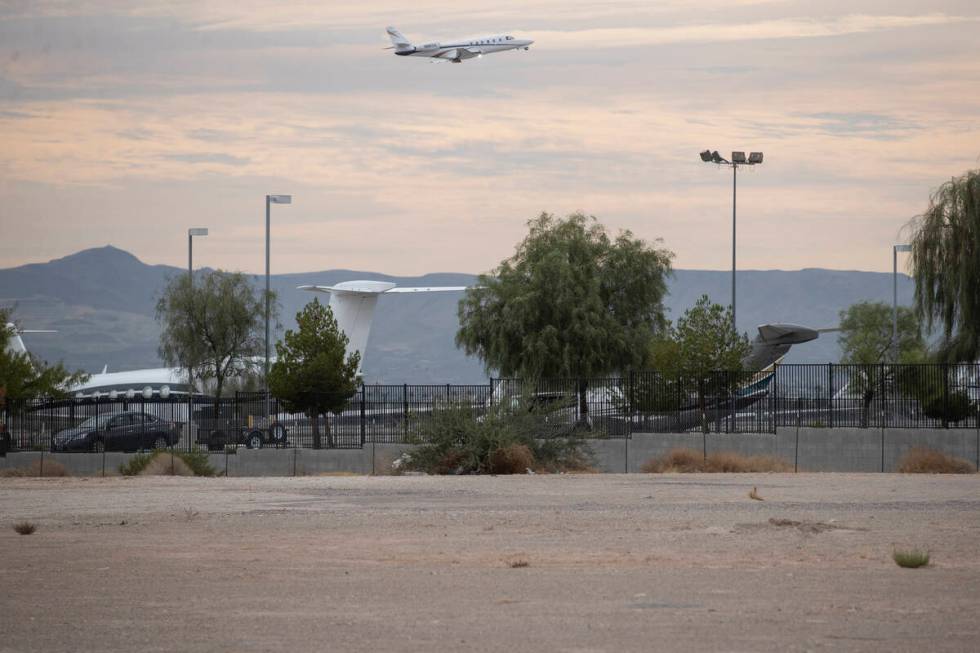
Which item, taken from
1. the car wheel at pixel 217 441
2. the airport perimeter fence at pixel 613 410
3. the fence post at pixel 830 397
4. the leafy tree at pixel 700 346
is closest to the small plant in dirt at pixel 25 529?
the airport perimeter fence at pixel 613 410

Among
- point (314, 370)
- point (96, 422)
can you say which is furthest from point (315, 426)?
point (96, 422)

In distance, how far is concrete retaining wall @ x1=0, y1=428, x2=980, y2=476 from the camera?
126 feet

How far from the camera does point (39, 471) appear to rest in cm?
3862

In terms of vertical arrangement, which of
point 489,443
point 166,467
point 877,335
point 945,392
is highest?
point 877,335

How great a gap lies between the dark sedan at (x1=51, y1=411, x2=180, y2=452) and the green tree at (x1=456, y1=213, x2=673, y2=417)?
16.4 m

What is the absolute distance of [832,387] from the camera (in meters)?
40.4

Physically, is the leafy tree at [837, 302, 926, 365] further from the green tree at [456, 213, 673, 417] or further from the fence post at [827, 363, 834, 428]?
the fence post at [827, 363, 834, 428]

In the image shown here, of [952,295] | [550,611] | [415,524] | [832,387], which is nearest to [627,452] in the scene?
[832,387]

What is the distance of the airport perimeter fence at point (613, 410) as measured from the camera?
1569 inches

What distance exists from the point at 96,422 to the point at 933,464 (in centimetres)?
2356

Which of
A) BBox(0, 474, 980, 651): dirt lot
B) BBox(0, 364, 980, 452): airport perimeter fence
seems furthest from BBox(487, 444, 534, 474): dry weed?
BBox(0, 474, 980, 651): dirt lot

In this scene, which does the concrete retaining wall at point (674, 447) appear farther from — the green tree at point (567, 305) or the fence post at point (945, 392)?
the green tree at point (567, 305)

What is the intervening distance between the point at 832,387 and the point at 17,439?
940 inches

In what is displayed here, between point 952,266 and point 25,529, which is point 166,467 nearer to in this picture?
point 25,529
